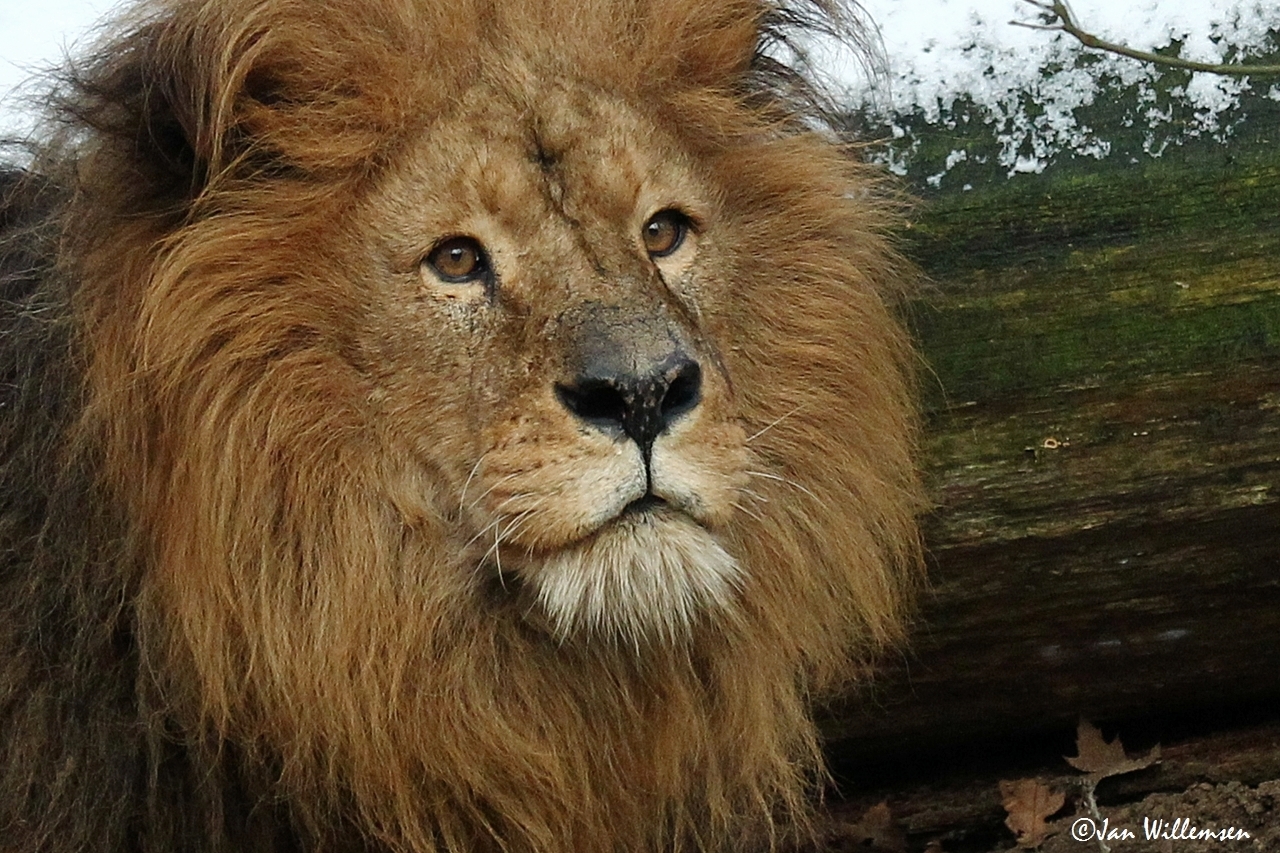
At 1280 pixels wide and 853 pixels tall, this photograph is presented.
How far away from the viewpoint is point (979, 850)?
13.2 ft

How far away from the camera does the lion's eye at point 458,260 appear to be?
9.01 ft

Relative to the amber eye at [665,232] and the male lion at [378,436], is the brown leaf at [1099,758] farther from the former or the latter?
the amber eye at [665,232]

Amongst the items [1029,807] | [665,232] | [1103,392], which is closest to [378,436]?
[665,232]

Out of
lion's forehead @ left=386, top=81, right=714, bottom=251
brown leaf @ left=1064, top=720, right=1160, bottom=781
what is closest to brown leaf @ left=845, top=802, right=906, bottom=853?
brown leaf @ left=1064, top=720, right=1160, bottom=781

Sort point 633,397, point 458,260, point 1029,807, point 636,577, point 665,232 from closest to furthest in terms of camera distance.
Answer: point 633,397, point 636,577, point 458,260, point 665,232, point 1029,807

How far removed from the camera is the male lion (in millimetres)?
2678

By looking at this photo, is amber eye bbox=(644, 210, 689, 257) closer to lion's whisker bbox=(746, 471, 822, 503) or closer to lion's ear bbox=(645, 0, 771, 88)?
lion's ear bbox=(645, 0, 771, 88)

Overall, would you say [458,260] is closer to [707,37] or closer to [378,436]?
[378,436]

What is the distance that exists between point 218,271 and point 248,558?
1.60 ft

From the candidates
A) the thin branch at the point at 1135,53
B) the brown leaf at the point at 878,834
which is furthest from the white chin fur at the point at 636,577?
the brown leaf at the point at 878,834

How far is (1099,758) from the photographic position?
402cm

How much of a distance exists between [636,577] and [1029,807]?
5.87 feet

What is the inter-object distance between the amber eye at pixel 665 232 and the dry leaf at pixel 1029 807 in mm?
1833

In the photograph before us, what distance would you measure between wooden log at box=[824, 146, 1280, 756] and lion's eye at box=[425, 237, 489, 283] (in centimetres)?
123
